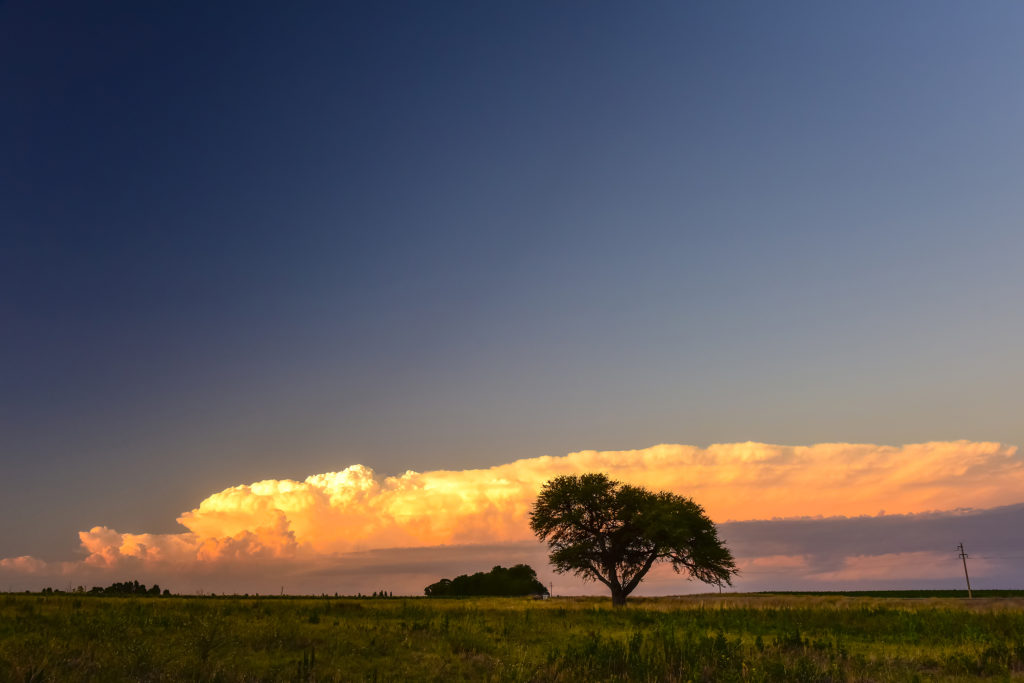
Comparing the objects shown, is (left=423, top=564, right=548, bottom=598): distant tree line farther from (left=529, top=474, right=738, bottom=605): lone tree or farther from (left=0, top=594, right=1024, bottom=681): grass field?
(left=0, top=594, right=1024, bottom=681): grass field

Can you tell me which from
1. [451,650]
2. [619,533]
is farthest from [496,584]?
[451,650]

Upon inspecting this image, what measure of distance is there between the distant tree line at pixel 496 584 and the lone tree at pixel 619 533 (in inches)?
2046

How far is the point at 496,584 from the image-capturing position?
110625mm

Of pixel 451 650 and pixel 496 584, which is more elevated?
pixel 451 650

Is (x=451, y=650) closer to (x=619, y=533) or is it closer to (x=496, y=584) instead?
(x=619, y=533)

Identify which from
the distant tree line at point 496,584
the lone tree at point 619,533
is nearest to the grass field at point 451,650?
the lone tree at point 619,533

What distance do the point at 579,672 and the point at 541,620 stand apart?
12.1 metres

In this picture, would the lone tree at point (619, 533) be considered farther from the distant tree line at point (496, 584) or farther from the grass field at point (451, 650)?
the distant tree line at point (496, 584)

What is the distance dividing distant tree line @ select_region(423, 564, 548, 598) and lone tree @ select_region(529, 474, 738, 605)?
52.0 metres

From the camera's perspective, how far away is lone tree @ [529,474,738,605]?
58.8 metres

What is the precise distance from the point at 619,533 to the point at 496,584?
5748 centimetres

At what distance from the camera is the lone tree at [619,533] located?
58812 millimetres

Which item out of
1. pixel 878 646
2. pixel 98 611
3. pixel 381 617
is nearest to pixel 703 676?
pixel 878 646

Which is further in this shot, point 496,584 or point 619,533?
point 496,584
